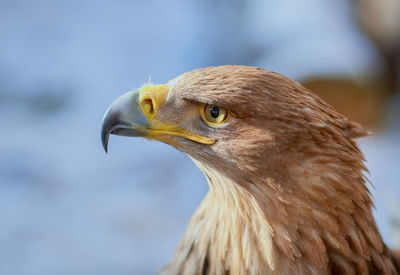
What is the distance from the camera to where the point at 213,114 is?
143cm

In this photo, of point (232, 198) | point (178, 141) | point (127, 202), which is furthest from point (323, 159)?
point (127, 202)

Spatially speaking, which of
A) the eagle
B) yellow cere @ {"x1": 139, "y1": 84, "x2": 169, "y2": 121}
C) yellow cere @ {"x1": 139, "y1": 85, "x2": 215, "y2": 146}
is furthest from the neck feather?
yellow cere @ {"x1": 139, "y1": 84, "x2": 169, "y2": 121}

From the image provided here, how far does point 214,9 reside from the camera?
6551mm

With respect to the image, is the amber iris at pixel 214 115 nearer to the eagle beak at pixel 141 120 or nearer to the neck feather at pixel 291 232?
the eagle beak at pixel 141 120

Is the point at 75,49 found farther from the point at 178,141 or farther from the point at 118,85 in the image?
the point at 178,141

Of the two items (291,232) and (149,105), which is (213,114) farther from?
(291,232)

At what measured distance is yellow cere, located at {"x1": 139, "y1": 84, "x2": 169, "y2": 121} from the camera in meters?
1.50

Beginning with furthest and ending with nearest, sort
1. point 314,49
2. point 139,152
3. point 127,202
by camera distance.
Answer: point 314,49 < point 139,152 < point 127,202

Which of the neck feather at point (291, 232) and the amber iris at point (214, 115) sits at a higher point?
the amber iris at point (214, 115)

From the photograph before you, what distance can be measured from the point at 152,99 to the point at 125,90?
164 inches

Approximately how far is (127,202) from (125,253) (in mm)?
742

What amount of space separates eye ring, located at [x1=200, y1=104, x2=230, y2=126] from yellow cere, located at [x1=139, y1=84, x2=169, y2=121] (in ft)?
0.52

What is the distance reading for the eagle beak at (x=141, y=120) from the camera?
Answer: 1482mm

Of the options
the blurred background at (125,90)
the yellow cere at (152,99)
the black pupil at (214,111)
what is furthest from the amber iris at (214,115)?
the blurred background at (125,90)
